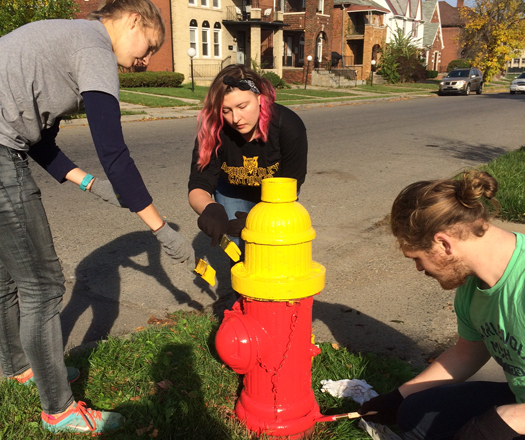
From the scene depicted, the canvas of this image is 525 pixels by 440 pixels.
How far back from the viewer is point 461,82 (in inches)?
1157

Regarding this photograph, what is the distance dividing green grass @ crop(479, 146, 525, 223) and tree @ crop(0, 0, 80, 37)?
389 inches

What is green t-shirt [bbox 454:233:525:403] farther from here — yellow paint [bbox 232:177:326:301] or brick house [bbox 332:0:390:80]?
brick house [bbox 332:0:390:80]

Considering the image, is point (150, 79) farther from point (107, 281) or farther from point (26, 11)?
point (107, 281)

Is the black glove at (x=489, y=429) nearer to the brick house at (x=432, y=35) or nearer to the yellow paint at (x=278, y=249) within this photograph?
the yellow paint at (x=278, y=249)

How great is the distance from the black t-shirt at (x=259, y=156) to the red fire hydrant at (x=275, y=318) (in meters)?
0.79

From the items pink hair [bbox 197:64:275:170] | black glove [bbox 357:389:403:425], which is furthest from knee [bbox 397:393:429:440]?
pink hair [bbox 197:64:275:170]

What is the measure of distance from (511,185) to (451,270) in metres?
4.65

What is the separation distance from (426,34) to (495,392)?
61284 mm

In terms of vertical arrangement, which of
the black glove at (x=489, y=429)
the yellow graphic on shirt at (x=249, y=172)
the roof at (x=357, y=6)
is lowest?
the black glove at (x=489, y=429)

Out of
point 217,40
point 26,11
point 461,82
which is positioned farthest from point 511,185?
point 217,40

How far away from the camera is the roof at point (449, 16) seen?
63906mm

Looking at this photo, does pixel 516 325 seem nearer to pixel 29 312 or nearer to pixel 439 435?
pixel 439 435

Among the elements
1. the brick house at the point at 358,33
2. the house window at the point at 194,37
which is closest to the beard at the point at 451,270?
the house window at the point at 194,37

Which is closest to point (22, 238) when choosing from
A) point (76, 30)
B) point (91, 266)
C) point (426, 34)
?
point (76, 30)
